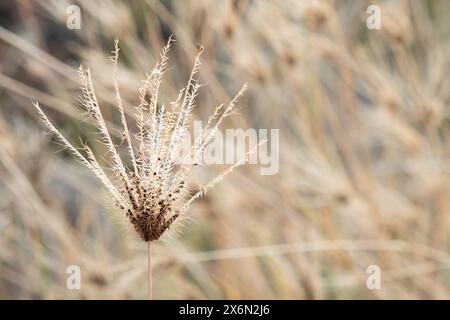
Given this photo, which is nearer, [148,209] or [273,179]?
[148,209]

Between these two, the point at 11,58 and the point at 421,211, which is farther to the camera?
the point at 11,58

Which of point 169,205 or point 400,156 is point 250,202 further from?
point 169,205

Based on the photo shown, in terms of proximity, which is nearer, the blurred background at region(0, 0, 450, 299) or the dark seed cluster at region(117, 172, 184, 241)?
the dark seed cluster at region(117, 172, 184, 241)

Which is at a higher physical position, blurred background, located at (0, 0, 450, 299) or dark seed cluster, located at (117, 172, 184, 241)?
blurred background, located at (0, 0, 450, 299)

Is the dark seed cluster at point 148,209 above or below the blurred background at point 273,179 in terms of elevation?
below

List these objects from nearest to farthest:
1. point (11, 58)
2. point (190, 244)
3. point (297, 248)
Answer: point (297, 248), point (190, 244), point (11, 58)

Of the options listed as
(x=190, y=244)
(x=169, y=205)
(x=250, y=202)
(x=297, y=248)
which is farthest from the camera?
(x=190, y=244)

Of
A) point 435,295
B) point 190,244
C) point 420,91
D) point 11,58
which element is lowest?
point 435,295

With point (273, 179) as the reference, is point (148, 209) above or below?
below

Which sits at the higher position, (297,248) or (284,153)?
(284,153)

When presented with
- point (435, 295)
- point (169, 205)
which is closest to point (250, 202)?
point (435, 295)

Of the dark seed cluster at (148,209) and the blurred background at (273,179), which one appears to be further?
the blurred background at (273,179)
